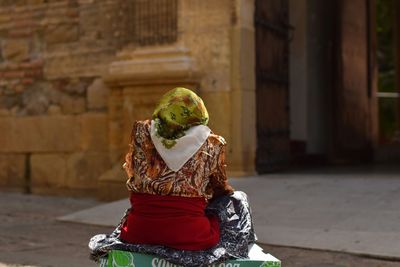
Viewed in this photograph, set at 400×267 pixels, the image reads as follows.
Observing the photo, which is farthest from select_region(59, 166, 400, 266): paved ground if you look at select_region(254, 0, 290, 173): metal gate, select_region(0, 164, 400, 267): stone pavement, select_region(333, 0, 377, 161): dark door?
select_region(333, 0, 377, 161): dark door

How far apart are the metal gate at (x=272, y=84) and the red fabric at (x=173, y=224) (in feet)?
16.2

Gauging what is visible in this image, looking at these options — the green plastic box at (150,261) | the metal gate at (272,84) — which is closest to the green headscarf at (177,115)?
the green plastic box at (150,261)

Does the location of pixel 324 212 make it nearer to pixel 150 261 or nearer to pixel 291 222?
pixel 291 222

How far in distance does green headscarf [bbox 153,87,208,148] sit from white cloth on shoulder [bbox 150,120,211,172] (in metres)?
0.02

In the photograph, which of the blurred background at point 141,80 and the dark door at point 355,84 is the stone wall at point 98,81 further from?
the dark door at point 355,84

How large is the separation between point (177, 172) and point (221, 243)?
360 mm

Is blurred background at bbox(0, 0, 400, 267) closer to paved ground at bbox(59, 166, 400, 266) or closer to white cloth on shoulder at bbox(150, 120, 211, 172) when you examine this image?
paved ground at bbox(59, 166, 400, 266)

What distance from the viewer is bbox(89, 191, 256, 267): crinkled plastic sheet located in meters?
2.76

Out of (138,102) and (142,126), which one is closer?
(142,126)

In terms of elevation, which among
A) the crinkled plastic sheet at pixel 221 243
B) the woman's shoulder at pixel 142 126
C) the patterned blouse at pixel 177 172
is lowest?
the crinkled plastic sheet at pixel 221 243

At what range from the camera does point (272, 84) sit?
27.1ft

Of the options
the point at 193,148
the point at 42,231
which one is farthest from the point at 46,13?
the point at 193,148

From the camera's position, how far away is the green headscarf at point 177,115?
284cm

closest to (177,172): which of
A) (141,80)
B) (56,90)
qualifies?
(141,80)
